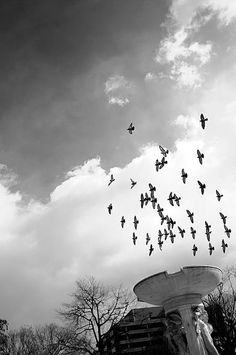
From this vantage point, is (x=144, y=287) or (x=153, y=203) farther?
(x=153, y=203)

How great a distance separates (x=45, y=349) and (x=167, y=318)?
85.9 ft

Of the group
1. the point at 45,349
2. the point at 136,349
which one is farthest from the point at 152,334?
the point at 45,349

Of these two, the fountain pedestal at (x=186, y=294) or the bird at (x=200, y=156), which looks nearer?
the fountain pedestal at (x=186, y=294)

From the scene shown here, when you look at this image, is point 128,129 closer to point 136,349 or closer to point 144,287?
point 144,287

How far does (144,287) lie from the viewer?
A: 12.4 metres

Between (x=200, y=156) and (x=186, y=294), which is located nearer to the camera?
(x=186, y=294)

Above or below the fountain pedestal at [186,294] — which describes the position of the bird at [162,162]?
above

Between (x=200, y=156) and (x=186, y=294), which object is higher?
(x=200, y=156)

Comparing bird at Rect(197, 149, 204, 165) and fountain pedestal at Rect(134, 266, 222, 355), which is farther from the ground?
bird at Rect(197, 149, 204, 165)

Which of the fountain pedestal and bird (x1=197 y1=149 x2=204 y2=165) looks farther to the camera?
bird (x1=197 y1=149 x2=204 y2=165)

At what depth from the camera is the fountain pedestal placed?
1205 cm

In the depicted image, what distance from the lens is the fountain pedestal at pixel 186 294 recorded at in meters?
12.1

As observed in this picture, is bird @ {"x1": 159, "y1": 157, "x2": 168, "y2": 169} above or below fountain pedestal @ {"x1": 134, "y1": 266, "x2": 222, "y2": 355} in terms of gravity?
above

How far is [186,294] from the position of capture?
1296 cm
